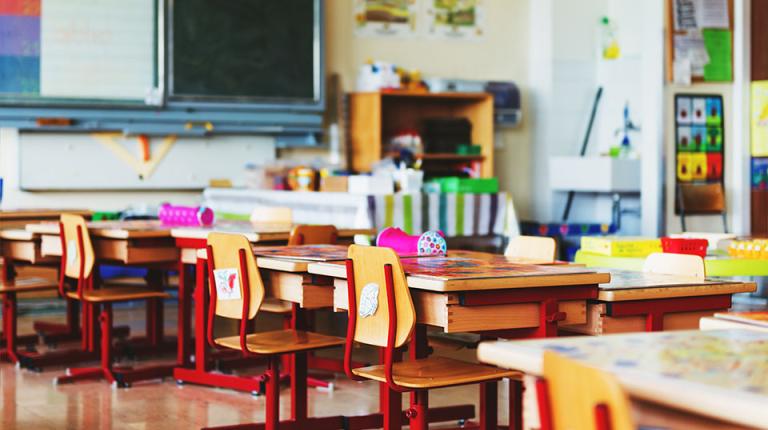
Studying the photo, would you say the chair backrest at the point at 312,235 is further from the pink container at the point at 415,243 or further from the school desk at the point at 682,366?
the school desk at the point at 682,366

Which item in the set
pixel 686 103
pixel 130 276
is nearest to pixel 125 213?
pixel 130 276

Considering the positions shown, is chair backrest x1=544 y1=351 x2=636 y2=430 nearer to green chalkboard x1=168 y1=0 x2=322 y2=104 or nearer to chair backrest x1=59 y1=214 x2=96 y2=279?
chair backrest x1=59 y1=214 x2=96 y2=279

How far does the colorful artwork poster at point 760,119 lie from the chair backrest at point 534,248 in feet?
14.4

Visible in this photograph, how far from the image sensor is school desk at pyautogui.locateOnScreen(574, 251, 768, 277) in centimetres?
474

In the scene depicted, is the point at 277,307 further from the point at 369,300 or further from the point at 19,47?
the point at 19,47

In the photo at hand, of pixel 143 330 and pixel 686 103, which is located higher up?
pixel 686 103

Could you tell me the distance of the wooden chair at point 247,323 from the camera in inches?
162

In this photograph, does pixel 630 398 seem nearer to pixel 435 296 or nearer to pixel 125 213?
pixel 435 296

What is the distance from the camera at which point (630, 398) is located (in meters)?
1.80

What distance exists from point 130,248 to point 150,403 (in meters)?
0.92

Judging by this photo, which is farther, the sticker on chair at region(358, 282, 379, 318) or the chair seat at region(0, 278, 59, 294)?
the chair seat at region(0, 278, 59, 294)

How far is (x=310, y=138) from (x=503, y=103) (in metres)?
1.69

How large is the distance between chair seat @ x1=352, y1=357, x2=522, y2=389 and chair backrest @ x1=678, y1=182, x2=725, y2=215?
499 cm

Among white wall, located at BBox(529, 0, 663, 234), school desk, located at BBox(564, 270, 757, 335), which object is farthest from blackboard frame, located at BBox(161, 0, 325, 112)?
school desk, located at BBox(564, 270, 757, 335)
